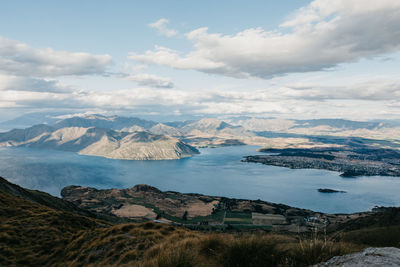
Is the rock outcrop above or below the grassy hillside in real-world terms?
above

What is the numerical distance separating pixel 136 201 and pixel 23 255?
143211 mm

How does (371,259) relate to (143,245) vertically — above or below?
above

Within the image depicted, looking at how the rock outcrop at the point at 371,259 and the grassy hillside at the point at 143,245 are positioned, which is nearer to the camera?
the rock outcrop at the point at 371,259

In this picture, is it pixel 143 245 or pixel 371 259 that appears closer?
pixel 371 259

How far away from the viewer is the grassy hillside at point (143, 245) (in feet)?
22.3

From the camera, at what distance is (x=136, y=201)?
488 feet

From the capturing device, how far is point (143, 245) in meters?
11.8

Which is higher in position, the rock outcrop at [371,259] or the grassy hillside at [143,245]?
the rock outcrop at [371,259]

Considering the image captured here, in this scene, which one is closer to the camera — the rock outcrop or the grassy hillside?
the rock outcrop

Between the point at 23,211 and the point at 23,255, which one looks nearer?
the point at 23,255

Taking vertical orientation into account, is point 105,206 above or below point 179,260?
below

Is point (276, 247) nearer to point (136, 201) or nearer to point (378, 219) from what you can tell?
point (378, 219)

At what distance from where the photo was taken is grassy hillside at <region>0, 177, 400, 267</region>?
679 cm

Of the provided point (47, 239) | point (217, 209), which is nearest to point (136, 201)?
point (217, 209)
